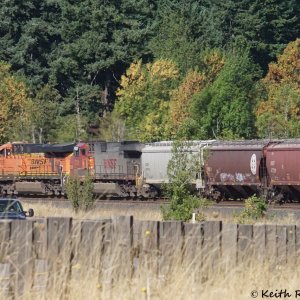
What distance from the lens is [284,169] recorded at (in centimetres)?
3909

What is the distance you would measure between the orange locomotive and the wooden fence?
124 feet

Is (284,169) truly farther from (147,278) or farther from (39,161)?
(147,278)

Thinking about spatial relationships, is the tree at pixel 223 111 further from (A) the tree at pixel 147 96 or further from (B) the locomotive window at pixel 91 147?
(B) the locomotive window at pixel 91 147

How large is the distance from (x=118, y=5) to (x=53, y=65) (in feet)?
29.9

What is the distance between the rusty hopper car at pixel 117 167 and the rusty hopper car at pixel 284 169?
939cm

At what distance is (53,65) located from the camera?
93.4m

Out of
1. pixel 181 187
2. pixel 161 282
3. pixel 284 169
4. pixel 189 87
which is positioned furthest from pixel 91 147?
pixel 161 282

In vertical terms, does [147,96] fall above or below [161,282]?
above

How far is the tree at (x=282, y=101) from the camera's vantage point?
61.7 m

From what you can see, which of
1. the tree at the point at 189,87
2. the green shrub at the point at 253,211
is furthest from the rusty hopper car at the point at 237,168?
the tree at the point at 189,87

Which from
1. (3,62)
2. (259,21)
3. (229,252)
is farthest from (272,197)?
(259,21)

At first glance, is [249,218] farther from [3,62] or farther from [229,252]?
[3,62]

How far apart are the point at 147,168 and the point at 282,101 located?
24.8 m

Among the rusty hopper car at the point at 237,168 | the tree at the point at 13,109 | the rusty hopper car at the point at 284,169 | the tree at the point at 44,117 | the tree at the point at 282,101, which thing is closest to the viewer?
the rusty hopper car at the point at 284,169
